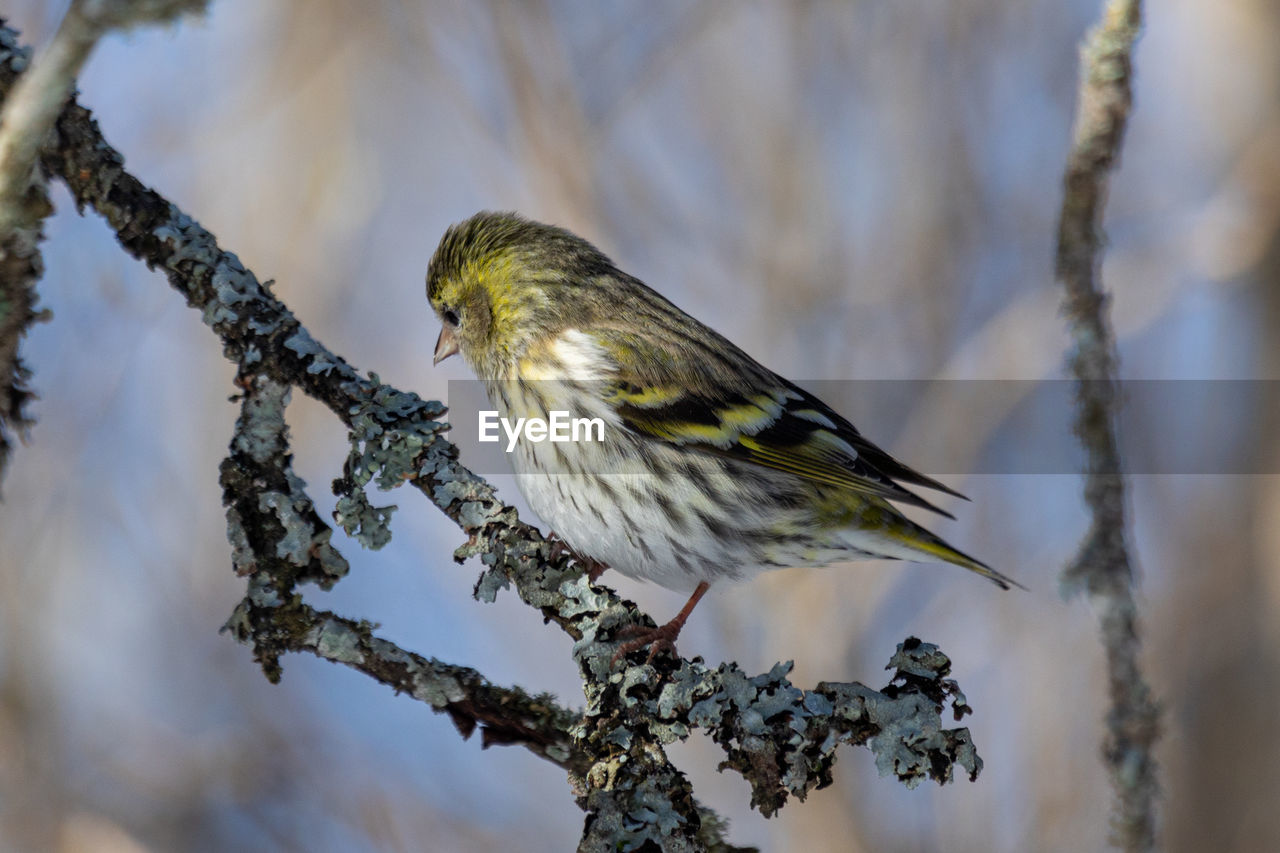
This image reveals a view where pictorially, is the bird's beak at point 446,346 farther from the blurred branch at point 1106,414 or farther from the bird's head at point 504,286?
the blurred branch at point 1106,414

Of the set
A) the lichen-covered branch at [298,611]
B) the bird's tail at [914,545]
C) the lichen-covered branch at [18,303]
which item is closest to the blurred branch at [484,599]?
the lichen-covered branch at [298,611]

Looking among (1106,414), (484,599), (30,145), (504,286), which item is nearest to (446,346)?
(504,286)

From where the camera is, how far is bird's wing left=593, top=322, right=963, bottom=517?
120 inches

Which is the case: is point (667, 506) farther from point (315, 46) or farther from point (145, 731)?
point (315, 46)

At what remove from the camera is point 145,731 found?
3.98m

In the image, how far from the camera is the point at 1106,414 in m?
1.33

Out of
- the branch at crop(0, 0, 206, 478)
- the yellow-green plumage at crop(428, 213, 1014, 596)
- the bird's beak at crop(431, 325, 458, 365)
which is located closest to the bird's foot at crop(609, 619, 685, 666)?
the yellow-green plumage at crop(428, 213, 1014, 596)

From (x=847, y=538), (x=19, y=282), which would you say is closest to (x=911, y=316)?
(x=847, y=538)

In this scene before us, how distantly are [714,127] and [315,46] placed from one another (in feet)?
6.40

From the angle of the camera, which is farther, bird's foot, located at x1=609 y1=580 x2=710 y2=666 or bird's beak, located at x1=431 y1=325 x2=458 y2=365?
bird's beak, located at x1=431 y1=325 x2=458 y2=365

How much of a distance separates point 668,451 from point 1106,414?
1.82m

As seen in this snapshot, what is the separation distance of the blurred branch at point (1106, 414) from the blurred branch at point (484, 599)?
1.78 ft

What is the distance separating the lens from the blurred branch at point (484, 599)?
70.0 inches

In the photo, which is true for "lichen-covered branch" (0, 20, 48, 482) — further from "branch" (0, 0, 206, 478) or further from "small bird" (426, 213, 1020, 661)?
"small bird" (426, 213, 1020, 661)
